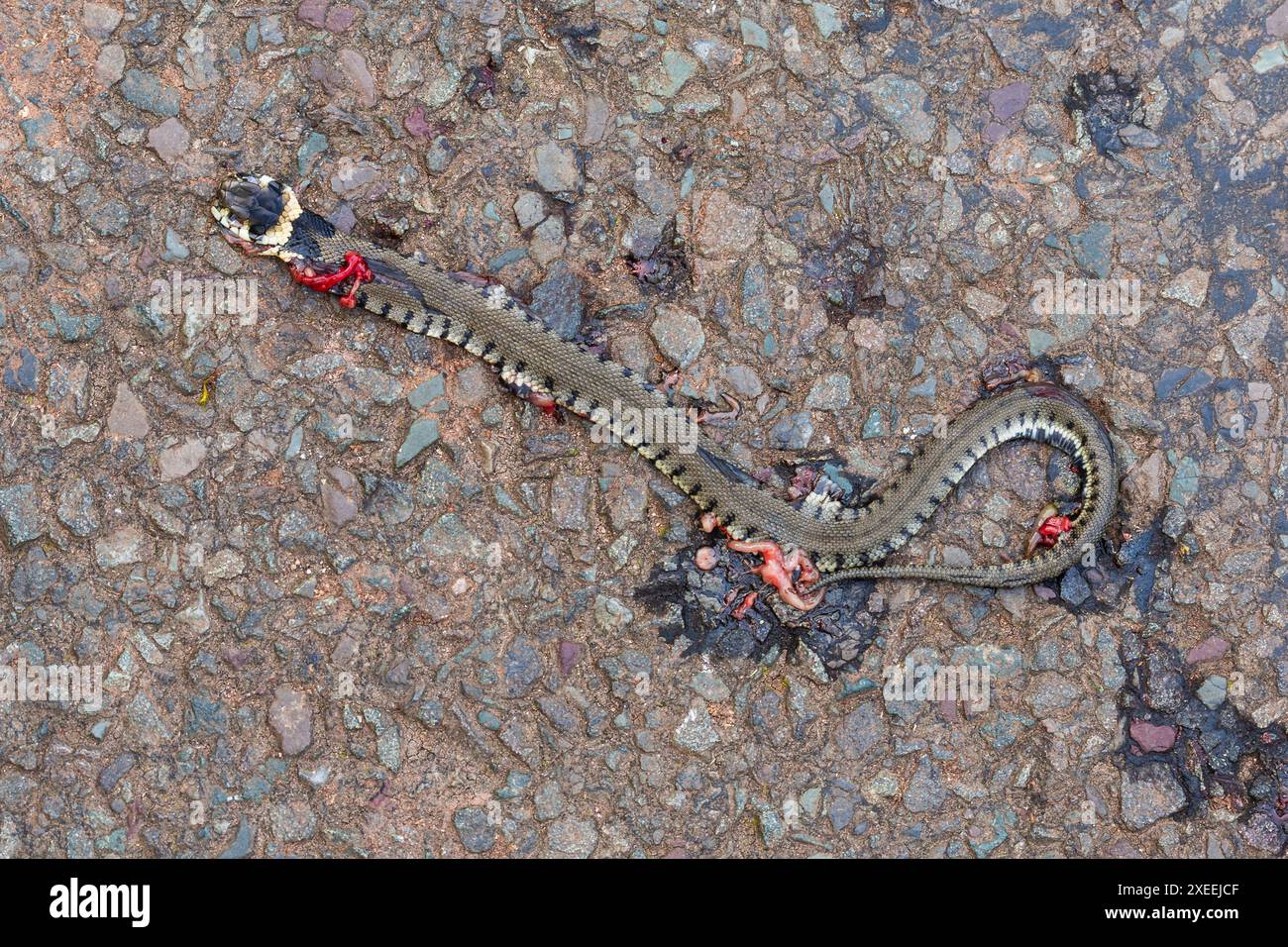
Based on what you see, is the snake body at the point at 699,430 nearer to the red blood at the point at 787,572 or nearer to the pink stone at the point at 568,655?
the red blood at the point at 787,572

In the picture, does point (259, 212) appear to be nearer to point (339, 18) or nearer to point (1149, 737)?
point (339, 18)

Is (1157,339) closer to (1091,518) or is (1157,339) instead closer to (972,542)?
(1091,518)

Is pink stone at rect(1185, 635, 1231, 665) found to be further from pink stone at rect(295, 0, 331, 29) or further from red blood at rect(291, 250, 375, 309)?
pink stone at rect(295, 0, 331, 29)

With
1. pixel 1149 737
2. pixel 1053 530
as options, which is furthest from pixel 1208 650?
pixel 1053 530

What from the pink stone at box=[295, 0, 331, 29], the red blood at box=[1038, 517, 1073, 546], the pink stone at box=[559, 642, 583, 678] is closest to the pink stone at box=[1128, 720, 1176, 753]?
the red blood at box=[1038, 517, 1073, 546]
